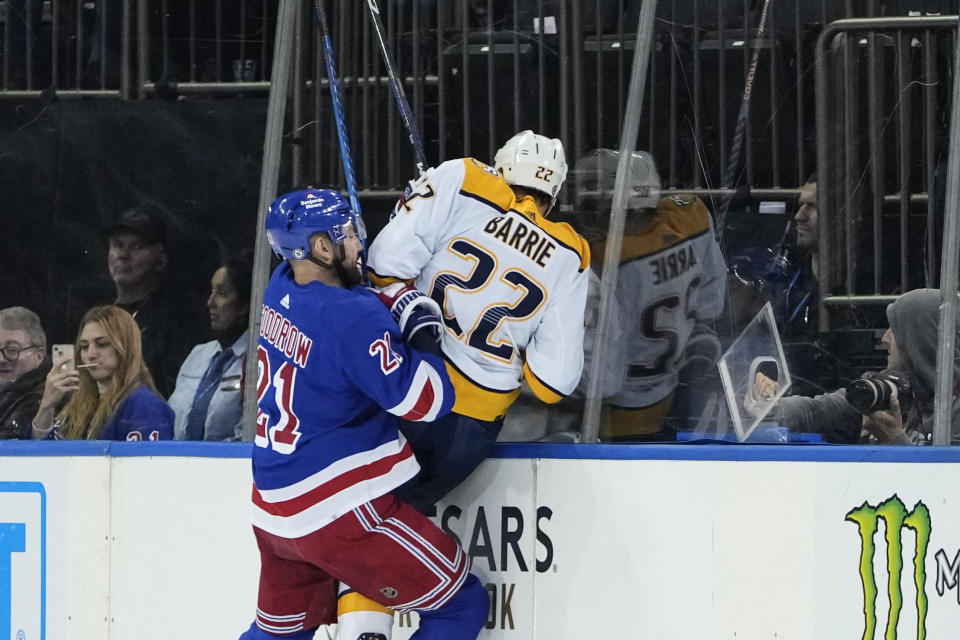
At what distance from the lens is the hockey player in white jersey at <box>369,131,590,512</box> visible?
9.59 ft

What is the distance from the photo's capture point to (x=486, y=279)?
293 cm

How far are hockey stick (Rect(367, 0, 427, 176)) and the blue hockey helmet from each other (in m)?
0.55

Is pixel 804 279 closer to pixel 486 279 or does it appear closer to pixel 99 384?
pixel 486 279

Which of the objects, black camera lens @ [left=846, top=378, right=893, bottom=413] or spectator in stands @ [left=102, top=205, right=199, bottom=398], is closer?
black camera lens @ [left=846, top=378, right=893, bottom=413]

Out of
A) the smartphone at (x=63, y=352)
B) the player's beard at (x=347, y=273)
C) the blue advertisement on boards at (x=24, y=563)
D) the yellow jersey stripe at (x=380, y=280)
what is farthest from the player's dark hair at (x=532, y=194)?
the blue advertisement on boards at (x=24, y=563)

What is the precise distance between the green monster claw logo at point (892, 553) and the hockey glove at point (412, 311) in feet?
3.22

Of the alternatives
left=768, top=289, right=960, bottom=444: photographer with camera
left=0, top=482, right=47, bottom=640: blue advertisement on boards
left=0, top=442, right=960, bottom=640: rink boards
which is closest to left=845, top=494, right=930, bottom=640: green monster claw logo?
left=0, top=442, right=960, bottom=640: rink boards

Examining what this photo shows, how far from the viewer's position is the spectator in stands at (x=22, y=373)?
3500 mm

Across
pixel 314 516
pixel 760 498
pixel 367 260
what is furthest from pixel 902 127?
pixel 314 516

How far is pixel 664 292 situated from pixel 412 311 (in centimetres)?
73

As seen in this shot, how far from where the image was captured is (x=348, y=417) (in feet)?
8.93

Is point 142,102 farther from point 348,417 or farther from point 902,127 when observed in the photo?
point 902,127

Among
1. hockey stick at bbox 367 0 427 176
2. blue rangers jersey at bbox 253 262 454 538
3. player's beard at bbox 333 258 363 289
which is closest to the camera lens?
blue rangers jersey at bbox 253 262 454 538

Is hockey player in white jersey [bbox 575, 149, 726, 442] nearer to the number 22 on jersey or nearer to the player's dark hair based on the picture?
the player's dark hair
